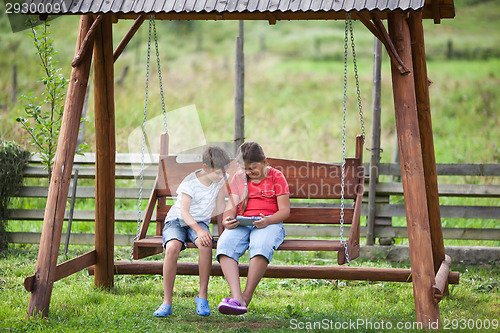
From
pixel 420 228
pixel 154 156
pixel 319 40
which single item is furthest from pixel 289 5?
pixel 319 40

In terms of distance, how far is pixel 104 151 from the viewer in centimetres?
505

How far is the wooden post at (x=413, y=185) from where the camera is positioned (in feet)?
12.9

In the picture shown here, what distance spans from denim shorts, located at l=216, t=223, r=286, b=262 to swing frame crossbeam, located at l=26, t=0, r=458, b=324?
75 cm

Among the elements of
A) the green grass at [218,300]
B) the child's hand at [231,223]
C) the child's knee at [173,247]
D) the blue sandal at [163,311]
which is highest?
the child's hand at [231,223]

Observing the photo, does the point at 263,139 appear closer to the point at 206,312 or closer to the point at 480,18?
the point at 206,312

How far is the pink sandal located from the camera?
3.83 m

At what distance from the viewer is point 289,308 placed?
4.49 metres

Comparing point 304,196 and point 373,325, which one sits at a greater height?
point 304,196

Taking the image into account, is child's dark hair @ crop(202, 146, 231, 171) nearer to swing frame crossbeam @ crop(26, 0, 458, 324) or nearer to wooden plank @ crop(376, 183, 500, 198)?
swing frame crossbeam @ crop(26, 0, 458, 324)

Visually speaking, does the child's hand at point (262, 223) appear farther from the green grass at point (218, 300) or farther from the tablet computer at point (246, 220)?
the green grass at point (218, 300)

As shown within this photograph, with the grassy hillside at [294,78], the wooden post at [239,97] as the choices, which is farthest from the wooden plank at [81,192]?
the grassy hillside at [294,78]

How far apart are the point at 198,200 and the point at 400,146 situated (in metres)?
1.58

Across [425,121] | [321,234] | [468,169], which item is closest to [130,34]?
[425,121]

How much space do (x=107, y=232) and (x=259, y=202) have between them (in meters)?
1.45
